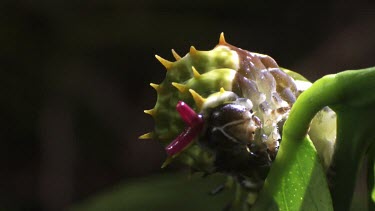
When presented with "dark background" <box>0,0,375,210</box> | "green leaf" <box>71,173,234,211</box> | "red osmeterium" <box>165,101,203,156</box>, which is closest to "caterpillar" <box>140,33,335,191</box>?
"red osmeterium" <box>165,101,203,156</box>

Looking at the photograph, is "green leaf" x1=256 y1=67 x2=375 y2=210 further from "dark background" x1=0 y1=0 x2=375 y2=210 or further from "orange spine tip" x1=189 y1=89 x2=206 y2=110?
"dark background" x1=0 y1=0 x2=375 y2=210

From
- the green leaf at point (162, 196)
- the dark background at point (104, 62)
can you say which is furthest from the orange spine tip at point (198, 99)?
the dark background at point (104, 62)

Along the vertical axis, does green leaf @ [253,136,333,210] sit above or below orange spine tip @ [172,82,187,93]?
below

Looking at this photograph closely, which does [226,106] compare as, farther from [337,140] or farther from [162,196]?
[162,196]

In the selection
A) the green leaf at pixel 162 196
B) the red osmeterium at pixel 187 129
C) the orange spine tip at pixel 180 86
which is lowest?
the green leaf at pixel 162 196

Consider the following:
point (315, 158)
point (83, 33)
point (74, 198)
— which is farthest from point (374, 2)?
point (315, 158)

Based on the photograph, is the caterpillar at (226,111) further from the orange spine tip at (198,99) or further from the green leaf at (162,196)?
the green leaf at (162,196)

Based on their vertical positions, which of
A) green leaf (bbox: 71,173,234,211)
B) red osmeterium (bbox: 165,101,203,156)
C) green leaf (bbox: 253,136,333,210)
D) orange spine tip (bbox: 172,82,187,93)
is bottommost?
green leaf (bbox: 71,173,234,211)
